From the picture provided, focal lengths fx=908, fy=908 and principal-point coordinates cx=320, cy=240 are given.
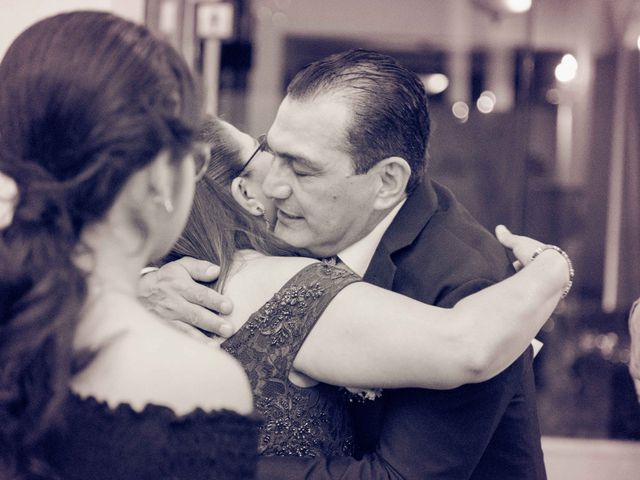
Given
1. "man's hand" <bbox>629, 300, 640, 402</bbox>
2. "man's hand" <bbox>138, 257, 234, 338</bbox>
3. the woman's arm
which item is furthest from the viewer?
"man's hand" <bbox>629, 300, 640, 402</bbox>

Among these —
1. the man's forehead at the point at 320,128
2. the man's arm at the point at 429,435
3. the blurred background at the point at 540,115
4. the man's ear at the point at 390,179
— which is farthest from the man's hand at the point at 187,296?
the blurred background at the point at 540,115

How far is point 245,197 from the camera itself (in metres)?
2.31

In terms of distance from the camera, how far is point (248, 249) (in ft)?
6.63

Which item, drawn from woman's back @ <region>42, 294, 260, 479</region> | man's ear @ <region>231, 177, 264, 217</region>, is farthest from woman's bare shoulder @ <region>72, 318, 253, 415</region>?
man's ear @ <region>231, 177, 264, 217</region>

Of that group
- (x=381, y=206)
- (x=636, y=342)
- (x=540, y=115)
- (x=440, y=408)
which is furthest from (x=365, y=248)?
(x=540, y=115)

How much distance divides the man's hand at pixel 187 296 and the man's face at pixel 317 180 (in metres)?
0.37

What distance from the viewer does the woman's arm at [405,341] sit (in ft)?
5.68

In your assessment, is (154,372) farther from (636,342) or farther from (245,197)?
(636,342)

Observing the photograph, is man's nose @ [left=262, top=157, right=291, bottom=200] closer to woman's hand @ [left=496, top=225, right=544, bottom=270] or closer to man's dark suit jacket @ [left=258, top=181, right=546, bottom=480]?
man's dark suit jacket @ [left=258, top=181, right=546, bottom=480]

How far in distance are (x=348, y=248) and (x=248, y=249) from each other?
1.30 feet

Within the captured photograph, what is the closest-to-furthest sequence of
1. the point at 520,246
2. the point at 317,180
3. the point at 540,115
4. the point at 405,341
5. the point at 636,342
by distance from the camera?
the point at 405,341 < the point at 520,246 < the point at 317,180 < the point at 636,342 < the point at 540,115

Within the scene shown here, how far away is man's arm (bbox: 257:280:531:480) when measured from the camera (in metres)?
1.91

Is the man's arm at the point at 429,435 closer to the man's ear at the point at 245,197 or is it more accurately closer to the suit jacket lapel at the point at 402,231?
the suit jacket lapel at the point at 402,231

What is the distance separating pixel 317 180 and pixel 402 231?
254mm
